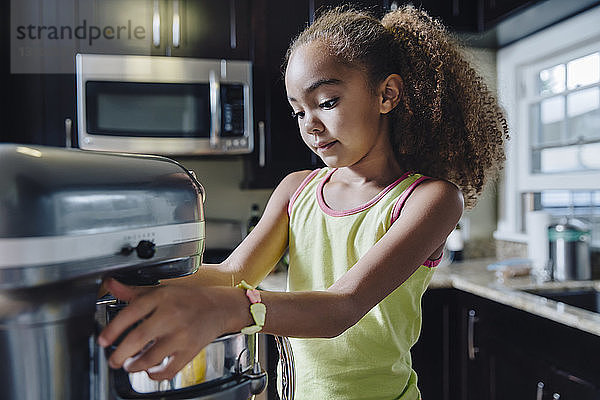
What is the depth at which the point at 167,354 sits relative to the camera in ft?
1.34

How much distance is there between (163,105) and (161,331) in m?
2.08

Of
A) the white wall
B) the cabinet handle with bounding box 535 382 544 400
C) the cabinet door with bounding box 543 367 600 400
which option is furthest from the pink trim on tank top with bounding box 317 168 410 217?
the white wall

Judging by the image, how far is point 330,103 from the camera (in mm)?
809

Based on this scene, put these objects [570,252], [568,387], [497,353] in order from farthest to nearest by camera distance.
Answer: [570,252]
[497,353]
[568,387]

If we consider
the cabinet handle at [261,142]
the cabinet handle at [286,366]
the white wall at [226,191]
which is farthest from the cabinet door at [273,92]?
the cabinet handle at [286,366]

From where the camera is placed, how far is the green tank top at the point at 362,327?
873 mm

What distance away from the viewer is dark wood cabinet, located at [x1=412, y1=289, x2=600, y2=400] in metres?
1.63

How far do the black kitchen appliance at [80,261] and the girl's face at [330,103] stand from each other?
351 mm

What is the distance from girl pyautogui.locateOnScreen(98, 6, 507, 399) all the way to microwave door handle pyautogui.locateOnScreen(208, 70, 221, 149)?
136 centimetres

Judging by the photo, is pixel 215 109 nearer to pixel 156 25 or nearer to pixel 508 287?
pixel 156 25

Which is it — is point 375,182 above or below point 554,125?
below

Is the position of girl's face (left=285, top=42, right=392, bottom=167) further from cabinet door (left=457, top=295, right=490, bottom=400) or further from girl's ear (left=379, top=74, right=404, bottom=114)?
cabinet door (left=457, top=295, right=490, bottom=400)

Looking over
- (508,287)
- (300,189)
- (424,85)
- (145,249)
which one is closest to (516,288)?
(508,287)

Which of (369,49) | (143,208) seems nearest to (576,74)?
(369,49)
